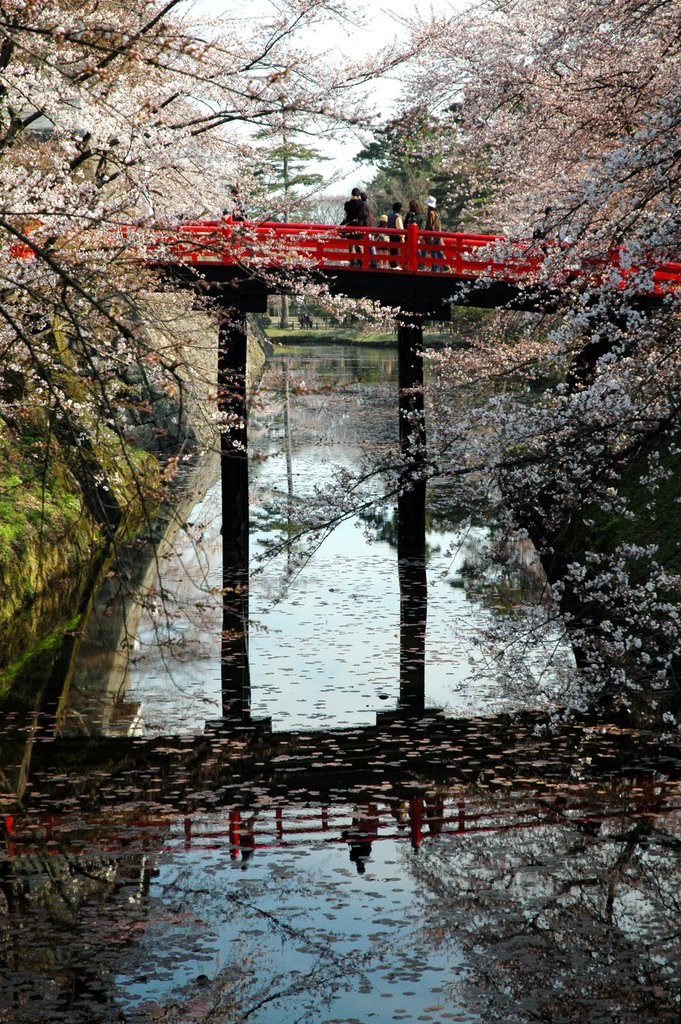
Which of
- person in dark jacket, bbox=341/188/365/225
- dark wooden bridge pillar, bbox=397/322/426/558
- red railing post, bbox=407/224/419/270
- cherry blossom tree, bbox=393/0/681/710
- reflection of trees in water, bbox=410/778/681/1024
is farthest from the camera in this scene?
person in dark jacket, bbox=341/188/365/225

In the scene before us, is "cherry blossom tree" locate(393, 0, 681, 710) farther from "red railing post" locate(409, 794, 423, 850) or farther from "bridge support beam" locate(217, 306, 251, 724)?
"bridge support beam" locate(217, 306, 251, 724)

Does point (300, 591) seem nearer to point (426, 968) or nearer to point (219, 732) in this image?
point (219, 732)

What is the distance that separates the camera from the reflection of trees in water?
565 centimetres

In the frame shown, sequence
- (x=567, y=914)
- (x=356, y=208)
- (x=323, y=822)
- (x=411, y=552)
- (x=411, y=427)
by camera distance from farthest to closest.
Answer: (x=356, y=208) → (x=411, y=552) → (x=411, y=427) → (x=323, y=822) → (x=567, y=914)

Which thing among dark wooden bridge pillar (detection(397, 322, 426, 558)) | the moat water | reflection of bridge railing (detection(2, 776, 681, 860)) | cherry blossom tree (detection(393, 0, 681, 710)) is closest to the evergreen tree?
cherry blossom tree (detection(393, 0, 681, 710))

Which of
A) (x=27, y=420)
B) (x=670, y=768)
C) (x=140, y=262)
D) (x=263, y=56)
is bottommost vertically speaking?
(x=670, y=768)

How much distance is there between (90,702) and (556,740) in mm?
4493

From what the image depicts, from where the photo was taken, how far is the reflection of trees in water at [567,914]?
565 cm

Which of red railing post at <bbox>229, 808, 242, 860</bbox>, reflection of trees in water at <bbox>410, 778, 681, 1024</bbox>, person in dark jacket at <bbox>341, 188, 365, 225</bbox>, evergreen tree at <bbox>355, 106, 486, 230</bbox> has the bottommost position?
reflection of trees in water at <bbox>410, 778, 681, 1024</bbox>

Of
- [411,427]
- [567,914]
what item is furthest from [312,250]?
[567,914]

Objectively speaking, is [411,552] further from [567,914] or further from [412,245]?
[567,914]

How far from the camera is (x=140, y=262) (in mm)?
14016

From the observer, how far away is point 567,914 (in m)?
6.63

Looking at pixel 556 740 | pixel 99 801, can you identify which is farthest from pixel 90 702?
pixel 556 740
